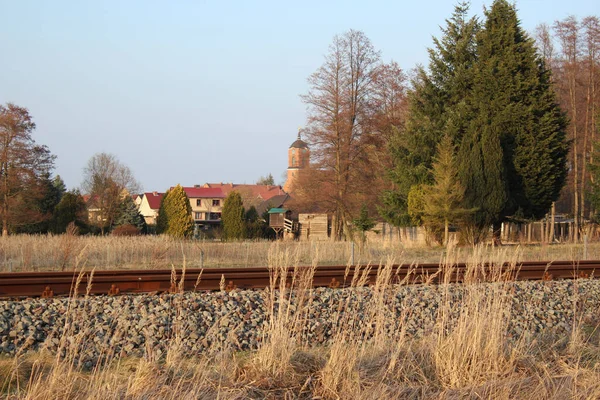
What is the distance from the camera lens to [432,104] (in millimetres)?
34531

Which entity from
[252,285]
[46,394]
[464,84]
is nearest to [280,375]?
[46,394]

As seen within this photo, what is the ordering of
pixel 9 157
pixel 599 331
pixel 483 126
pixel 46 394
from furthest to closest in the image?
pixel 9 157 < pixel 483 126 < pixel 599 331 < pixel 46 394

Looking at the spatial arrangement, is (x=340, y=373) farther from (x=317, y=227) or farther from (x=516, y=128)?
(x=317, y=227)

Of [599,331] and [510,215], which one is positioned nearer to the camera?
[599,331]

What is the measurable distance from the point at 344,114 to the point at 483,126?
1114 cm

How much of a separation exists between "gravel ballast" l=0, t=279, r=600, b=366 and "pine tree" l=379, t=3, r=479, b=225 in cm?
2348

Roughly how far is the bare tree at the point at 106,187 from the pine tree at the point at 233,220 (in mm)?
9217

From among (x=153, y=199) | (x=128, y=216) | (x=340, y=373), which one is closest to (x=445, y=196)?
(x=340, y=373)

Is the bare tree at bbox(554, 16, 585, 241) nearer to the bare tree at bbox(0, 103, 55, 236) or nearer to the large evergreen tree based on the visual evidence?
the large evergreen tree

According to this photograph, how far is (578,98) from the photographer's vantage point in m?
42.8

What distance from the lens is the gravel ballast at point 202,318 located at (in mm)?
7188

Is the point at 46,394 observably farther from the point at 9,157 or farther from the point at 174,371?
the point at 9,157

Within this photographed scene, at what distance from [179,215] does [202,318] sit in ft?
119

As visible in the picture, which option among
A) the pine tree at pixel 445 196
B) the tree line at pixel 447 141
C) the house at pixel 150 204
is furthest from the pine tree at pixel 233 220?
the house at pixel 150 204
